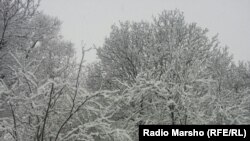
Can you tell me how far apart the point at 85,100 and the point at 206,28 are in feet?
36.9

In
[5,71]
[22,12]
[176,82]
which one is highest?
[22,12]

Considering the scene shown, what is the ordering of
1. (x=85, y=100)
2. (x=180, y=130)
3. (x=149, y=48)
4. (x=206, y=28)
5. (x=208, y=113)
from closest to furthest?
1. (x=85, y=100)
2. (x=180, y=130)
3. (x=208, y=113)
4. (x=149, y=48)
5. (x=206, y=28)

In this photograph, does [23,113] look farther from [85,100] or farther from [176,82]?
[176,82]

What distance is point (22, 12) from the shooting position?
1249cm

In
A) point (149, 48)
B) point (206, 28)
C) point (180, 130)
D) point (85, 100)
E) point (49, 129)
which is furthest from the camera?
point (206, 28)

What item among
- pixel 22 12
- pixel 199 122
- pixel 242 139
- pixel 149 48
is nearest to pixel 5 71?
pixel 22 12

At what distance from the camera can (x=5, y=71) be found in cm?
1190

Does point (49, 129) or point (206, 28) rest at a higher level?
point (206, 28)

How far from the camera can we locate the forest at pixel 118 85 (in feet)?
19.0

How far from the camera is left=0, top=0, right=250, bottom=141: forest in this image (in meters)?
5.79

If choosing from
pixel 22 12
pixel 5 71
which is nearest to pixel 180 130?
pixel 5 71

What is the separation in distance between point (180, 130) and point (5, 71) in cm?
746

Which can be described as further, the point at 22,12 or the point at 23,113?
the point at 22,12

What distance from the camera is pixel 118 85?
1425cm
